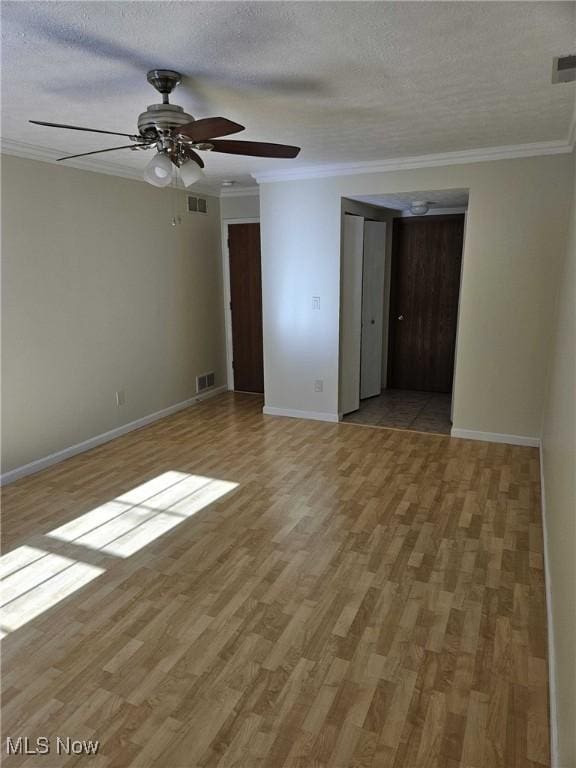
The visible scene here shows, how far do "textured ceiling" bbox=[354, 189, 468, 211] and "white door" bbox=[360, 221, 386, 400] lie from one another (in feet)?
0.86

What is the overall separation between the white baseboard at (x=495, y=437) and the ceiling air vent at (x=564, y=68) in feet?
10.1

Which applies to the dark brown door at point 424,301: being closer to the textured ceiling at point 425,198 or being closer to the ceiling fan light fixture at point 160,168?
the textured ceiling at point 425,198

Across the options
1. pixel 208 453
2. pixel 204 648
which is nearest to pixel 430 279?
pixel 208 453

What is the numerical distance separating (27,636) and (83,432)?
2.44 metres

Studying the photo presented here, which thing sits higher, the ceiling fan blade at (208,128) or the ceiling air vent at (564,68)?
the ceiling air vent at (564,68)

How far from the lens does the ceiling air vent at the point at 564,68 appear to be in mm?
1983

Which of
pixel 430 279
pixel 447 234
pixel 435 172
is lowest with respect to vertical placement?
pixel 430 279

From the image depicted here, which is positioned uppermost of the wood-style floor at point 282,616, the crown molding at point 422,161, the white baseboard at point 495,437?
the crown molding at point 422,161

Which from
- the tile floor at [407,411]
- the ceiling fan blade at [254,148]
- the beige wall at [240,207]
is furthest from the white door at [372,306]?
the ceiling fan blade at [254,148]

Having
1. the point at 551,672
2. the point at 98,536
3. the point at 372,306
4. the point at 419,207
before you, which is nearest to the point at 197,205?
the point at 372,306

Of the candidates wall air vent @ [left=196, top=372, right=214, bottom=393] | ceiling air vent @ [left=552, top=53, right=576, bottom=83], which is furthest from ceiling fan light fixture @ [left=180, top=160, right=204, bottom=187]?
wall air vent @ [left=196, top=372, right=214, bottom=393]

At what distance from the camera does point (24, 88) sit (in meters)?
2.55

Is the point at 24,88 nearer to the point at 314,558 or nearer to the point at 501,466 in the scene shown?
the point at 314,558

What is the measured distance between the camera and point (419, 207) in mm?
5586
